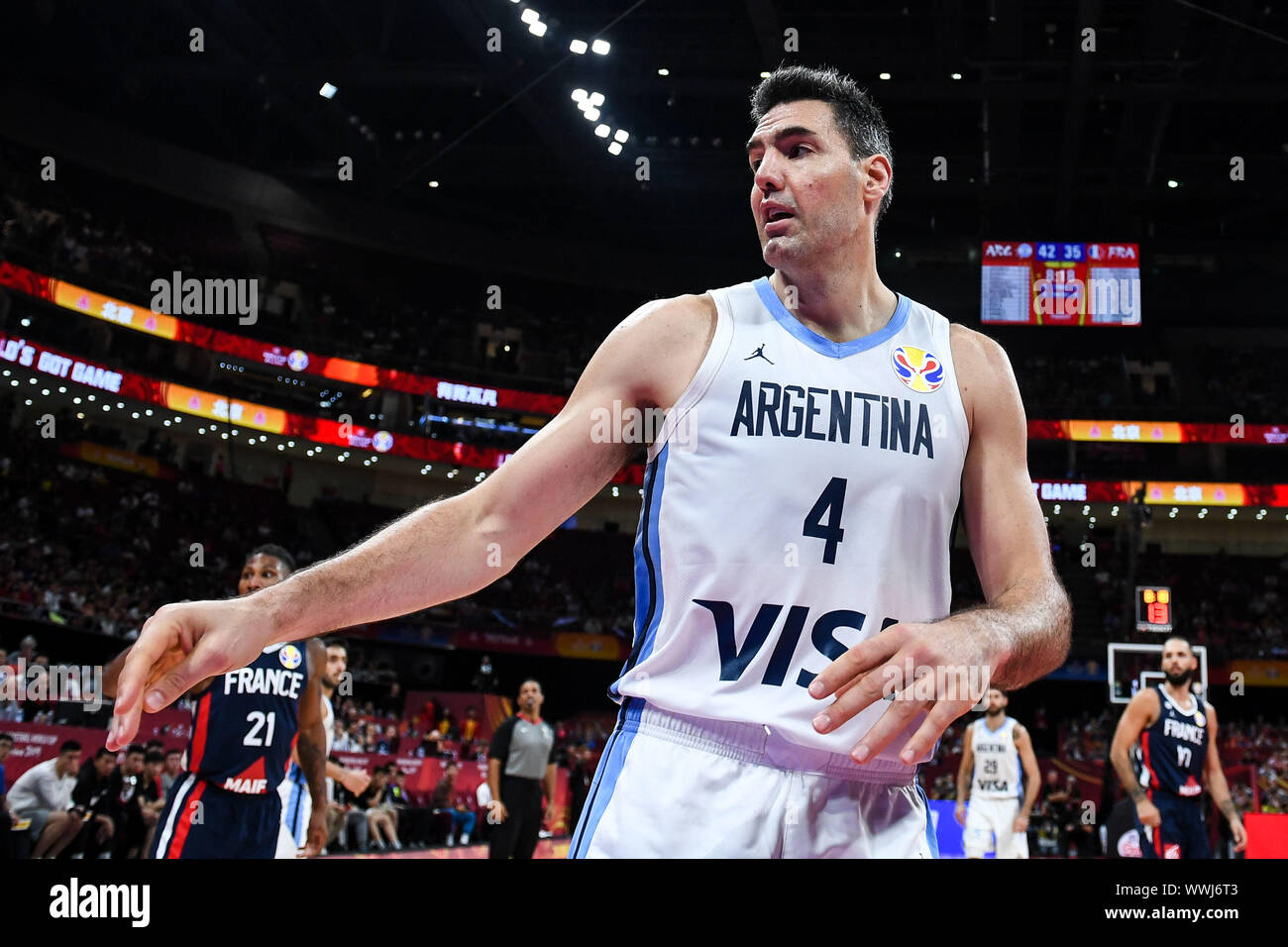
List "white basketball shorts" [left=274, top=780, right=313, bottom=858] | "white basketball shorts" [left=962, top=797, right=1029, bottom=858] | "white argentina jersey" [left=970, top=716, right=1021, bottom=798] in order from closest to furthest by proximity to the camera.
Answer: "white basketball shorts" [left=274, top=780, right=313, bottom=858] < "white basketball shorts" [left=962, top=797, right=1029, bottom=858] < "white argentina jersey" [left=970, top=716, right=1021, bottom=798]

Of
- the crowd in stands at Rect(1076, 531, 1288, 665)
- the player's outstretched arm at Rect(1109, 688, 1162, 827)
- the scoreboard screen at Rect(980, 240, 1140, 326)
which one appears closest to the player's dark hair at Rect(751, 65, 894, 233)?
the player's outstretched arm at Rect(1109, 688, 1162, 827)

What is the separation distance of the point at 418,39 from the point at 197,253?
939cm

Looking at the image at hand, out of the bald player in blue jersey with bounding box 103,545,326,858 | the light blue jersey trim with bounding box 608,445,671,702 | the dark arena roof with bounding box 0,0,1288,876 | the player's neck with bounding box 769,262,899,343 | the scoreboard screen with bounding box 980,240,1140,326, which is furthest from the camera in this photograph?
the scoreboard screen with bounding box 980,240,1140,326

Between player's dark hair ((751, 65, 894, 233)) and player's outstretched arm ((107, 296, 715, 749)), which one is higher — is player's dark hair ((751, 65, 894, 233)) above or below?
above

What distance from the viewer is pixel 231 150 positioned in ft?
103

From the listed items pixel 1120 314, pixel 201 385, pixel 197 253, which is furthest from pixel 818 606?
pixel 197 253

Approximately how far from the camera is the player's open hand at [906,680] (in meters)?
1.71

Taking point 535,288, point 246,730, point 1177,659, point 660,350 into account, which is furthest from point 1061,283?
point 660,350

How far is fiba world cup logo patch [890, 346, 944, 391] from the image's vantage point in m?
2.48

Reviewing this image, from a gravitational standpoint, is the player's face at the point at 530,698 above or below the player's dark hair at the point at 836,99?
below

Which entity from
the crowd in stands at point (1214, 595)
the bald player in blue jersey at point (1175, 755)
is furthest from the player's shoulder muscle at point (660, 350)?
the crowd in stands at point (1214, 595)

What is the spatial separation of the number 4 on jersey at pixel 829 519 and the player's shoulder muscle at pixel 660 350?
1.21 ft

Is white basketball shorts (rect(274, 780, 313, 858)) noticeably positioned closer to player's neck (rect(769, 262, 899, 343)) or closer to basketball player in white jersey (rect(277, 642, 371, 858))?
basketball player in white jersey (rect(277, 642, 371, 858))

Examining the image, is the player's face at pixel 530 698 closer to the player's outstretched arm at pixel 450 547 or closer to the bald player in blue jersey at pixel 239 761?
the bald player in blue jersey at pixel 239 761
